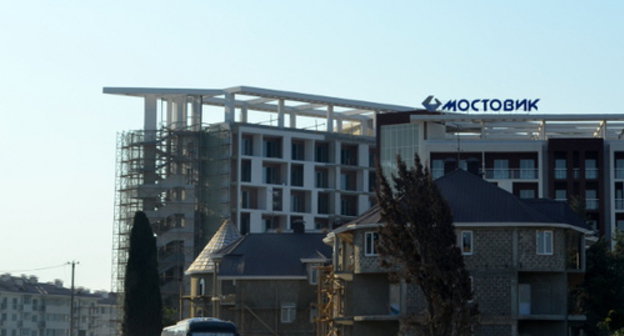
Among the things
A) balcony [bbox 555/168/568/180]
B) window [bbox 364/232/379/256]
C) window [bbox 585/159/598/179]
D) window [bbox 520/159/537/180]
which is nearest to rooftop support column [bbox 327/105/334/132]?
window [bbox 520/159/537/180]

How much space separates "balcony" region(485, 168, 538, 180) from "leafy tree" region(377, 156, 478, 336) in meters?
66.5

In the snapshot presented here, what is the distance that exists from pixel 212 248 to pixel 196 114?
4604 centimetres

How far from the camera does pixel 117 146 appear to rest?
15900 cm

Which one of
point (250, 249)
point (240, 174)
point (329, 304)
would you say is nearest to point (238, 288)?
point (250, 249)

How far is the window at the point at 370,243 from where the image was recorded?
76.9 metres

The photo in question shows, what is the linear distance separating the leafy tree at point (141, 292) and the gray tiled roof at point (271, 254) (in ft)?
22.0

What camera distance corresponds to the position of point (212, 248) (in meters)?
110

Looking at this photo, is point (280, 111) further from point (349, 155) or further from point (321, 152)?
point (349, 155)

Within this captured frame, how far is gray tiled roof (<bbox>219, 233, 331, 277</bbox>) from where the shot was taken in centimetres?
10081

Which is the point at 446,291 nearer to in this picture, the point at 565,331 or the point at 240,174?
the point at 565,331

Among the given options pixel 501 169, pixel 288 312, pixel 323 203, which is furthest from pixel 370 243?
pixel 323 203

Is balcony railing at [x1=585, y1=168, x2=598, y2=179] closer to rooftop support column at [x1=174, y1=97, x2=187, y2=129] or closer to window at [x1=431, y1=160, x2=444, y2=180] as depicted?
window at [x1=431, y1=160, x2=444, y2=180]

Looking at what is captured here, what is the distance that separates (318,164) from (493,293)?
290ft

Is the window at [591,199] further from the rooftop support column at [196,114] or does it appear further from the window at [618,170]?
the rooftop support column at [196,114]
